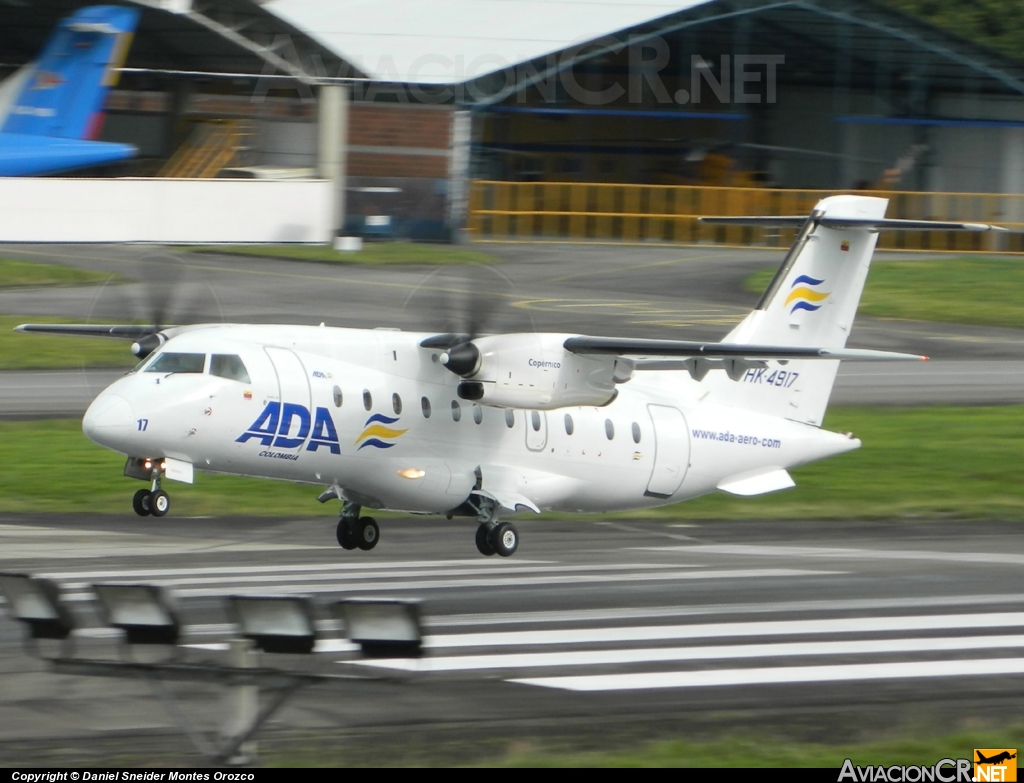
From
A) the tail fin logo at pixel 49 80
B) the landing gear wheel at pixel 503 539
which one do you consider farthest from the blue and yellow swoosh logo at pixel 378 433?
the tail fin logo at pixel 49 80

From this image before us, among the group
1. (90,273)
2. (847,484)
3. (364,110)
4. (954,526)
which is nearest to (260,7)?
(364,110)

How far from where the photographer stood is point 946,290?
47750 millimetres

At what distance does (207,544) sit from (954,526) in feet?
40.8

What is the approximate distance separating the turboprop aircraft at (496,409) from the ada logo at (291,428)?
0.02m

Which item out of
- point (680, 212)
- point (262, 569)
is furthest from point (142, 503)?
point (680, 212)

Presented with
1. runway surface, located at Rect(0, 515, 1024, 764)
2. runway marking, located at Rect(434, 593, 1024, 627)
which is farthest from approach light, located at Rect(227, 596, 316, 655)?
runway marking, located at Rect(434, 593, 1024, 627)

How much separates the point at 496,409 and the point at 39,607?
34.7ft

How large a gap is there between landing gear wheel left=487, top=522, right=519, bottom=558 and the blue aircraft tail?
32077mm

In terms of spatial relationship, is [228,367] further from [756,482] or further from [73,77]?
[73,77]

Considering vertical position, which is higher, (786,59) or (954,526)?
(786,59)

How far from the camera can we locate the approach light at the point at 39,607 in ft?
30.5

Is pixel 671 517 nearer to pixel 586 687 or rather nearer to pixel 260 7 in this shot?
pixel 586 687

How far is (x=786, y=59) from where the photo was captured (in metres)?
59.0

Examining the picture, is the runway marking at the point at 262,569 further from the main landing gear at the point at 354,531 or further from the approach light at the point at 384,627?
the approach light at the point at 384,627
